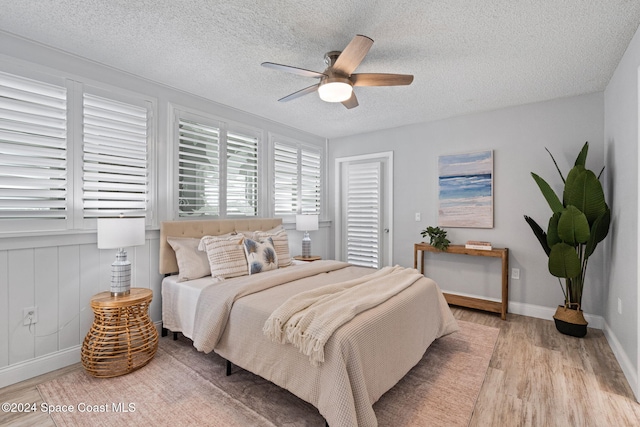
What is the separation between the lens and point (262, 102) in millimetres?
3719

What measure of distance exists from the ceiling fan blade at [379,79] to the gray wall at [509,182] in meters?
2.19

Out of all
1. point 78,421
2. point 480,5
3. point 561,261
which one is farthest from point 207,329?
point 561,261

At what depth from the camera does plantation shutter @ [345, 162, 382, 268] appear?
16.5 feet

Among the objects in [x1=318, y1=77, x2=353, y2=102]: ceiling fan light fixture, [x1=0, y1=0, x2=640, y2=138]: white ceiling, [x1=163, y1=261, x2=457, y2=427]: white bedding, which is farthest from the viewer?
[x1=318, y1=77, x2=353, y2=102]: ceiling fan light fixture

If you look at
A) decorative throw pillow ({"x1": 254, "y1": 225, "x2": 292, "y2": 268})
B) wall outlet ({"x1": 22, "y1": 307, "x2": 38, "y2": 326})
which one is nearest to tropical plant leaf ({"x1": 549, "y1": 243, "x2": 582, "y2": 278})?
decorative throw pillow ({"x1": 254, "y1": 225, "x2": 292, "y2": 268})

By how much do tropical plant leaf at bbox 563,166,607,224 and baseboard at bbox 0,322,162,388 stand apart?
476 cm

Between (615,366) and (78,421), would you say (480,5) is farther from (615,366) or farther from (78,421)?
(78,421)

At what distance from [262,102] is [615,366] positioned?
428cm

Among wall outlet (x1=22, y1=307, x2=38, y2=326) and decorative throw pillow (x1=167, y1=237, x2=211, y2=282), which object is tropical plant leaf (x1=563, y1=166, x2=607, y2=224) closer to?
decorative throw pillow (x1=167, y1=237, x2=211, y2=282)

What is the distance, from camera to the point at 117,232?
2416mm

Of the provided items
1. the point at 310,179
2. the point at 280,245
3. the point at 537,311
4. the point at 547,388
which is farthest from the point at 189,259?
the point at 537,311

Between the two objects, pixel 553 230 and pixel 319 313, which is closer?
pixel 319 313

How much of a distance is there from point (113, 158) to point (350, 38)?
235 centimetres

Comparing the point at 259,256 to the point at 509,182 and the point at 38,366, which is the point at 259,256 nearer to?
the point at 38,366
